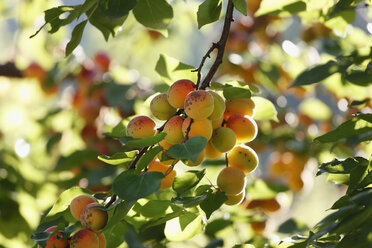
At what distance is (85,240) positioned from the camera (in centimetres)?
63

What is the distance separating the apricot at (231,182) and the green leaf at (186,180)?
0.15 ft

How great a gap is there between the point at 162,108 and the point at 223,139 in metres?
0.10

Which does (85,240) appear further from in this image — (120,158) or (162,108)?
(162,108)

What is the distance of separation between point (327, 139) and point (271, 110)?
0.14m

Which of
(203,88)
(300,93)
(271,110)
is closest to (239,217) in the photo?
(271,110)

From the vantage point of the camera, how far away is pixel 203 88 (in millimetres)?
726

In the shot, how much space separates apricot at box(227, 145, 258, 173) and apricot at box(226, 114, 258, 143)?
0.03 meters

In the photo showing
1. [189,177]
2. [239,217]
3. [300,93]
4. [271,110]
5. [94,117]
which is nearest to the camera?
[189,177]

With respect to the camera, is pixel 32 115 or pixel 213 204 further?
pixel 32 115

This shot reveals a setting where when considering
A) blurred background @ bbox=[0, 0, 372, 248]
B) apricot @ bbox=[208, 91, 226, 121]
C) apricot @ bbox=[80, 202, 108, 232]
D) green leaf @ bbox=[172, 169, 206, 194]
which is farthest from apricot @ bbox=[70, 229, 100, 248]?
blurred background @ bbox=[0, 0, 372, 248]

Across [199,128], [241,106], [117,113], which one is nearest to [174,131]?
[199,128]

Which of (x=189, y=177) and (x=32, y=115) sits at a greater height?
(x=189, y=177)

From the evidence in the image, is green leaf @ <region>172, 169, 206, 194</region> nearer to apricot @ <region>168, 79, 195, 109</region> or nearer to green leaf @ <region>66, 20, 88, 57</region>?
apricot @ <region>168, 79, 195, 109</region>

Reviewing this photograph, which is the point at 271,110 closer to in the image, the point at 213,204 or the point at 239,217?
the point at 213,204
